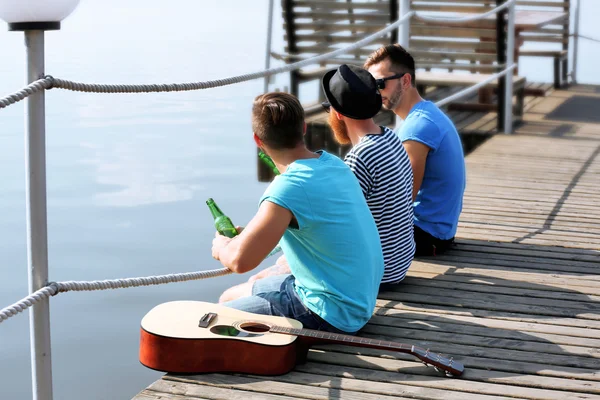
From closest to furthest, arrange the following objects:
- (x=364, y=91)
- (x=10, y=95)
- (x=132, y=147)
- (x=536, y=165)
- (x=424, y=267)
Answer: (x=10, y=95) < (x=364, y=91) < (x=424, y=267) < (x=536, y=165) < (x=132, y=147)

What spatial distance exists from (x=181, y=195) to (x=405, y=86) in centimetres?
712

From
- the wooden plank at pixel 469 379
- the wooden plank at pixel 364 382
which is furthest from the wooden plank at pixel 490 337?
the wooden plank at pixel 364 382

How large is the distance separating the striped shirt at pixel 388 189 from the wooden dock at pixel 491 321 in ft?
0.53

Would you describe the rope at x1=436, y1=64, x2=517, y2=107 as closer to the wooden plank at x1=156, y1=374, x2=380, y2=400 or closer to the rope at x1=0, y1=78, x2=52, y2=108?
the wooden plank at x1=156, y1=374, x2=380, y2=400

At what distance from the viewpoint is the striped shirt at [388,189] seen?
3254 mm

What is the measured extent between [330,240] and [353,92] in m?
0.70

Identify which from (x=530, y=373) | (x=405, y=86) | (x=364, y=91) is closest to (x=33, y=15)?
(x=364, y=91)

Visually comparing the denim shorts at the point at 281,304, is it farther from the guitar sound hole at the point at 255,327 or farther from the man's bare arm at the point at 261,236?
the man's bare arm at the point at 261,236

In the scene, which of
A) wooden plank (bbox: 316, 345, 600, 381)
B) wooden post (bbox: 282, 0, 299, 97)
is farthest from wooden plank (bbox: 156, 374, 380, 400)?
wooden post (bbox: 282, 0, 299, 97)

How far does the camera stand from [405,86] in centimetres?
388

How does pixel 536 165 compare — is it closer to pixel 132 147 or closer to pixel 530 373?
pixel 530 373

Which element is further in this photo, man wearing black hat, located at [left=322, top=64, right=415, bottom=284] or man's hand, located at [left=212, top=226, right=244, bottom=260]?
man wearing black hat, located at [left=322, top=64, right=415, bottom=284]

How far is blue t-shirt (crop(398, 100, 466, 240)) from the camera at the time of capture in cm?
380

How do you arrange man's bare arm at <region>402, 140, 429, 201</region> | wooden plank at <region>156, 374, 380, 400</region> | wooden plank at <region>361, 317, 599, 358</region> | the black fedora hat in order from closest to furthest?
wooden plank at <region>156, 374, 380, 400</region>, wooden plank at <region>361, 317, 599, 358</region>, the black fedora hat, man's bare arm at <region>402, 140, 429, 201</region>
